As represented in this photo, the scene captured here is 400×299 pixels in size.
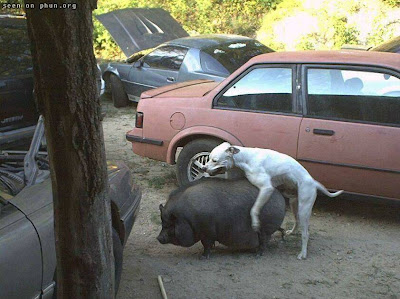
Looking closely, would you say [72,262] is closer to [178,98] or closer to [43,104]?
[43,104]

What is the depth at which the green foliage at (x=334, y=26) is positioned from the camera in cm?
1429

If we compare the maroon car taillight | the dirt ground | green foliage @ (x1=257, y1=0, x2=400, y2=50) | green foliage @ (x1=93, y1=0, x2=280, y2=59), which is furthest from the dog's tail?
green foliage @ (x1=93, y1=0, x2=280, y2=59)

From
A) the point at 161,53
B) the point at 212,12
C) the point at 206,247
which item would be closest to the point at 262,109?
the point at 206,247

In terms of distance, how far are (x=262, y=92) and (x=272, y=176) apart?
1.19m

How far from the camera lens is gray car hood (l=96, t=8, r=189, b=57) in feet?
36.8

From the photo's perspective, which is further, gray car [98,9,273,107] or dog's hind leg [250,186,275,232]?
gray car [98,9,273,107]

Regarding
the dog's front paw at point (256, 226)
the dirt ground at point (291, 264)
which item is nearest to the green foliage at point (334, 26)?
the dirt ground at point (291, 264)

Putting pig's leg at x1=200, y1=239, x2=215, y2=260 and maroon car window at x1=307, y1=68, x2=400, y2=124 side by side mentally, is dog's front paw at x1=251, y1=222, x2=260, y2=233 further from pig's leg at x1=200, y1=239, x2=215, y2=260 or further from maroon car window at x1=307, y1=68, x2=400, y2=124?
maroon car window at x1=307, y1=68, x2=400, y2=124

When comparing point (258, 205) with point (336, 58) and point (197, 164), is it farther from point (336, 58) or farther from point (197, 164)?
point (336, 58)

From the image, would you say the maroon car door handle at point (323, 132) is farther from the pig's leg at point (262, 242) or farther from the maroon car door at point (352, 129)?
the pig's leg at point (262, 242)

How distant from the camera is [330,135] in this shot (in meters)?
5.89

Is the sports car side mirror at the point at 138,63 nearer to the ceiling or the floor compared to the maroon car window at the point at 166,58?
nearer to the floor

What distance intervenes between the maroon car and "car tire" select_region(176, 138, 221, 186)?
0.04 feet

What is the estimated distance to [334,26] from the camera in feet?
47.6
